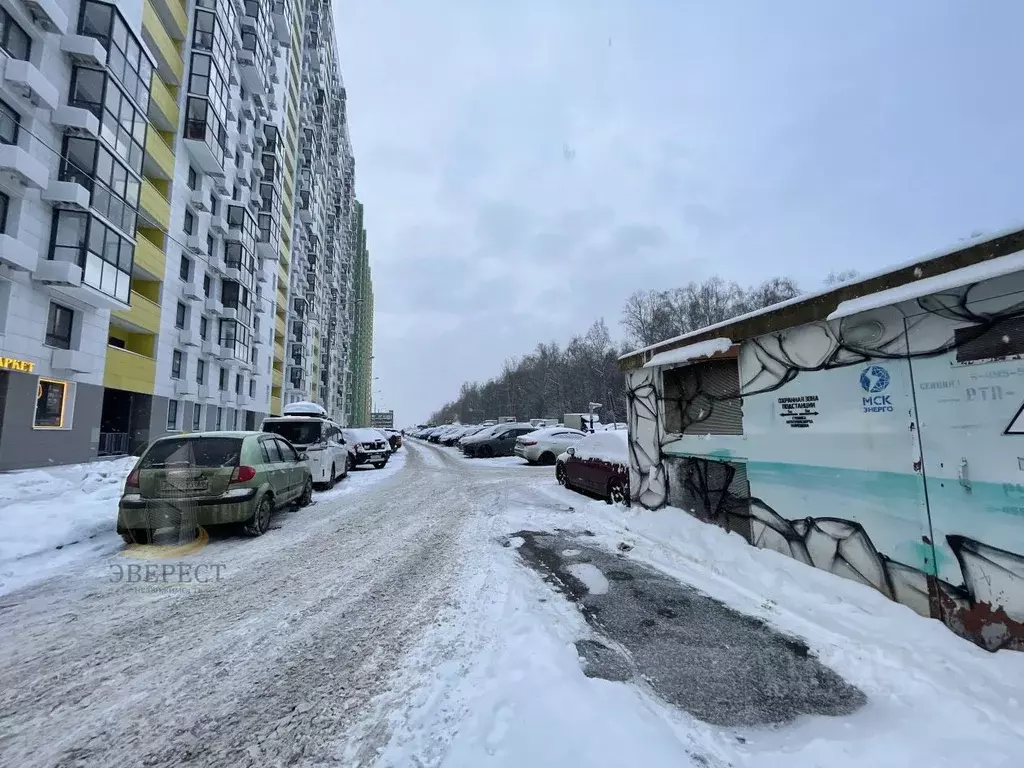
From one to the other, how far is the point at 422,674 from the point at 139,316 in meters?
24.8

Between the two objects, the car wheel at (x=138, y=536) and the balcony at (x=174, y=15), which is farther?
the balcony at (x=174, y=15)

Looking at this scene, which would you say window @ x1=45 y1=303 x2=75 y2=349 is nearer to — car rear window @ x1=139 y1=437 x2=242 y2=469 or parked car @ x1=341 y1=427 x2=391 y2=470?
parked car @ x1=341 y1=427 x2=391 y2=470

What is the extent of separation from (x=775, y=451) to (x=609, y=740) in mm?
4196

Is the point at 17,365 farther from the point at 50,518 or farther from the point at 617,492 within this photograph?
the point at 617,492

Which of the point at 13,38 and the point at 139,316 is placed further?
the point at 139,316

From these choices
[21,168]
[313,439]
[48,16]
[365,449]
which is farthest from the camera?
[365,449]

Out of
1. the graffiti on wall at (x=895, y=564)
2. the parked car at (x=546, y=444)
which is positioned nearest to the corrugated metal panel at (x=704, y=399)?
the graffiti on wall at (x=895, y=564)

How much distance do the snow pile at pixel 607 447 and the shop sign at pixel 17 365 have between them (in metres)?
16.8

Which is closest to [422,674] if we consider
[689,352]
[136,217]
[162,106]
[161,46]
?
[689,352]

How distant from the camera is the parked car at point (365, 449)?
20.1 meters

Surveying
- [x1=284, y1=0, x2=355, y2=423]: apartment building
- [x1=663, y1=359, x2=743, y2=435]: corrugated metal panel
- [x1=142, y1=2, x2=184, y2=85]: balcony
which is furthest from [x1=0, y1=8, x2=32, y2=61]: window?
[x1=284, y1=0, x2=355, y2=423]: apartment building

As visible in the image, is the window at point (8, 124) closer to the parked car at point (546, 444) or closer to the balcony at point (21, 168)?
the balcony at point (21, 168)

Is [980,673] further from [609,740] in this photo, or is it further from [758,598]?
[609,740]

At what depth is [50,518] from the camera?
7.17 m
